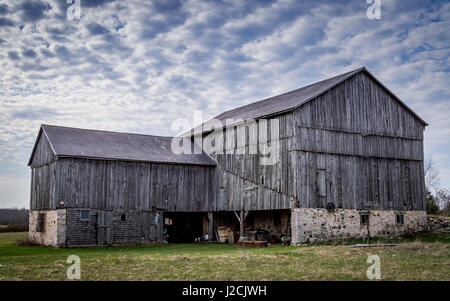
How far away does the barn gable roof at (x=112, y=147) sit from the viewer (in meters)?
30.8

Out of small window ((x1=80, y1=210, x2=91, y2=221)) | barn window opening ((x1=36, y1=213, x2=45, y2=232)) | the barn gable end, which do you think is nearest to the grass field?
small window ((x1=80, y1=210, x2=91, y2=221))

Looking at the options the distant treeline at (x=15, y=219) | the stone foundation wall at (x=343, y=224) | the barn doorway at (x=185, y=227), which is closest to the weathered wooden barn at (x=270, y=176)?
the stone foundation wall at (x=343, y=224)

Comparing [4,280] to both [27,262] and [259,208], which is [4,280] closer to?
[27,262]

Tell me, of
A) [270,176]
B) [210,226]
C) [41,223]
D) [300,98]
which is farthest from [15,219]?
[300,98]

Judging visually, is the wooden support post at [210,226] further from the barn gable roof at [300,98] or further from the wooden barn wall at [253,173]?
Answer: the barn gable roof at [300,98]

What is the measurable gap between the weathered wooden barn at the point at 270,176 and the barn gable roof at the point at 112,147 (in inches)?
3.8

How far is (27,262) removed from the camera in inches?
754

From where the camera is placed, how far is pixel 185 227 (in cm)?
3694

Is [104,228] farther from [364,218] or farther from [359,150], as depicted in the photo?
[359,150]

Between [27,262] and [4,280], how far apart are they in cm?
523

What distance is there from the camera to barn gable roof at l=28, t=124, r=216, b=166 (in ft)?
101

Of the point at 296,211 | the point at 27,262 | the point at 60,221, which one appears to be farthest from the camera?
the point at 60,221

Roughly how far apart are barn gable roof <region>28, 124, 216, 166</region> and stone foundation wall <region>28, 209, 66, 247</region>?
382 centimetres
